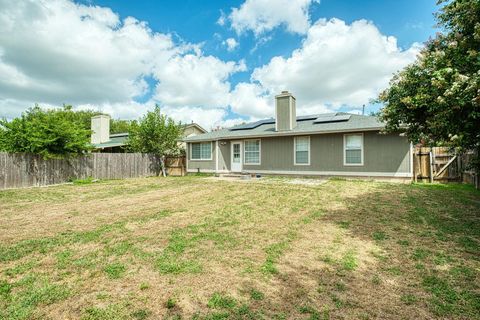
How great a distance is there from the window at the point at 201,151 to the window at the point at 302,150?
597 cm

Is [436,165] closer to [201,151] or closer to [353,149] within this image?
[353,149]

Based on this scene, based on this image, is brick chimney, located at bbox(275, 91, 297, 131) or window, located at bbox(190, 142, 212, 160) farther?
window, located at bbox(190, 142, 212, 160)

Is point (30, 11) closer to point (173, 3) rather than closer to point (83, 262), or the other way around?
point (173, 3)

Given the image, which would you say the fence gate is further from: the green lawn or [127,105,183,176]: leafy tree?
[127,105,183,176]: leafy tree

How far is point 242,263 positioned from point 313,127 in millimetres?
11514

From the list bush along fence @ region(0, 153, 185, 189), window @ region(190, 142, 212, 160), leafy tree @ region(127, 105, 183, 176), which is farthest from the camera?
leafy tree @ region(127, 105, 183, 176)

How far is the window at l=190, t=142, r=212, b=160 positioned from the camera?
55.2 ft

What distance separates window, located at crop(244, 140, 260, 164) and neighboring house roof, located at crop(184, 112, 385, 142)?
0.61m

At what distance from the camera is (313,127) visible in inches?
535

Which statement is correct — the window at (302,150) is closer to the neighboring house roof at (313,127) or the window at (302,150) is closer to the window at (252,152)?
the neighboring house roof at (313,127)

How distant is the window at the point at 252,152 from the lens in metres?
15.2

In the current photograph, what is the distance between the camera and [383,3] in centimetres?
1068

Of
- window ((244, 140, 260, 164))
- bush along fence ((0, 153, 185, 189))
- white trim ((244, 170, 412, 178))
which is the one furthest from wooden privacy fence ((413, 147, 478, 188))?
bush along fence ((0, 153, 185, 189))

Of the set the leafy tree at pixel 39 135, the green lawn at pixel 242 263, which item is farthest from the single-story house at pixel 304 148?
the leafy tree at pixel 39 135
